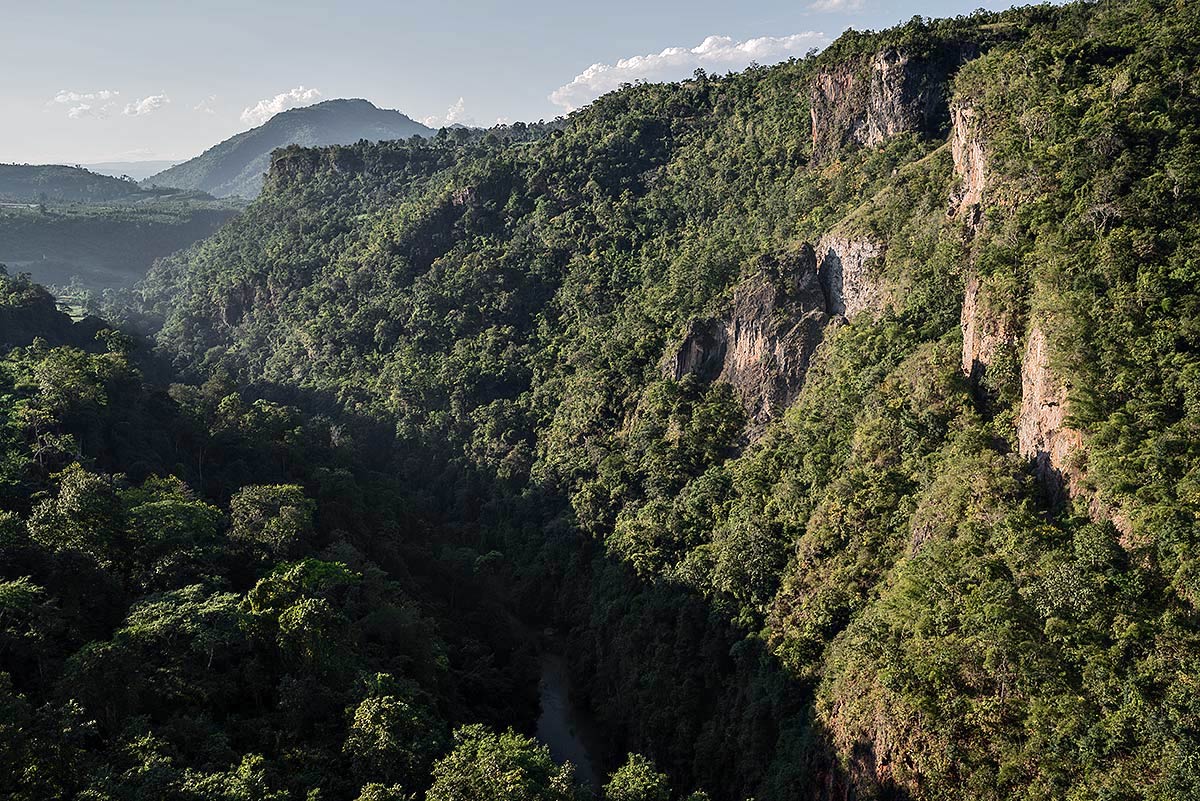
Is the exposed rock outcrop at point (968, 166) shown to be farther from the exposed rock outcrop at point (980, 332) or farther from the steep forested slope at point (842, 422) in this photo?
the exposed rock outcrop at point (980, 332)

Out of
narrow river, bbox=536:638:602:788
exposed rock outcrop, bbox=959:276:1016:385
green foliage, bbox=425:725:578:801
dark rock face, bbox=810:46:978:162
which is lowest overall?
narrow river, bbox=536:638:602:788

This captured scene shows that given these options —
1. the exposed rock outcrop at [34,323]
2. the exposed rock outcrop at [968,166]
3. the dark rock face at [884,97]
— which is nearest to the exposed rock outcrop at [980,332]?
the exposed rock outcrop at [968,166]

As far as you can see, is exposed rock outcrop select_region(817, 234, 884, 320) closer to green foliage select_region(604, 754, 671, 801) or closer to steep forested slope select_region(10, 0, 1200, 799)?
steep forested slope select_region(10, 0, 1200, 799)

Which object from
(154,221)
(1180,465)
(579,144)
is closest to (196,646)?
(1180,465)

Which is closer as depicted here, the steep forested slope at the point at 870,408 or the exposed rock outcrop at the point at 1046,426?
the steep forested slope at the point at 870,408

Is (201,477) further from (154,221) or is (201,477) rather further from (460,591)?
(154,221)

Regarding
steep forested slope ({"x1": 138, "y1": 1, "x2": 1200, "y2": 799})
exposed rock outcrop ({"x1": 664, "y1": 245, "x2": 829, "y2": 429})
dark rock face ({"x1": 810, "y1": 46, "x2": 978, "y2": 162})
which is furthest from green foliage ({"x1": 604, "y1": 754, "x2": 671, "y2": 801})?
dark rock face ({"x1": 810, "y1": 46, "x2": 978, "y2": 162})
